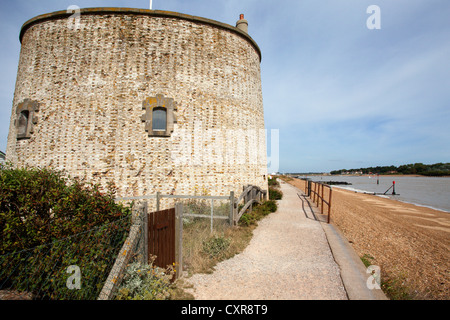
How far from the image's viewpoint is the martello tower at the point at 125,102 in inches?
357

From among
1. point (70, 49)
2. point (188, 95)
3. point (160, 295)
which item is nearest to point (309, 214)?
point (188, 95)

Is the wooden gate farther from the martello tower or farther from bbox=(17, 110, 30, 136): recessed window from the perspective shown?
bbox=(17, 110, 30, 136): recessed window

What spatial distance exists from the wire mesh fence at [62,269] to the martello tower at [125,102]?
18.4ft

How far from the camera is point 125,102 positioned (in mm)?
9188

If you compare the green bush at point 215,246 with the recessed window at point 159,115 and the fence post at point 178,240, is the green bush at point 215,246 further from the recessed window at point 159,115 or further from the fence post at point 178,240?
the recessed window at point 159,115

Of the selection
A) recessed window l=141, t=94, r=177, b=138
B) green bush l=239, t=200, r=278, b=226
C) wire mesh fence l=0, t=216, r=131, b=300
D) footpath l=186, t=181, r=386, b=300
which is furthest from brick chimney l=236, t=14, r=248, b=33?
wire mesh fence l=0, t=216, r=131, b=300

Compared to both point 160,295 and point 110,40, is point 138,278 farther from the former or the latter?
point 110,40

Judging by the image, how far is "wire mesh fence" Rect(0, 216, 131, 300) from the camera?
123 inches

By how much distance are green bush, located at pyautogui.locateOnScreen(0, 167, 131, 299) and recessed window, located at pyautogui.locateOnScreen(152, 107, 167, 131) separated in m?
5.65

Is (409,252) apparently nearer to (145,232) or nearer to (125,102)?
(145,232)

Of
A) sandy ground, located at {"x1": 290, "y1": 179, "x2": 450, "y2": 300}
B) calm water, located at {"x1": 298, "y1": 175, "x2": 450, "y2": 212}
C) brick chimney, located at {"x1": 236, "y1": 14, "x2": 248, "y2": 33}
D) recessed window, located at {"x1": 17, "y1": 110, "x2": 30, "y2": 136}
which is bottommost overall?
calm water, located at {"x1": 298, "y1": 175, "x2": 450, "y2": 212}

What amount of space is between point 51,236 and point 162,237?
5.89 feet

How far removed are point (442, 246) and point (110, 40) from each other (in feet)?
50.8

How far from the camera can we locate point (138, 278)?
3479 millimetres
